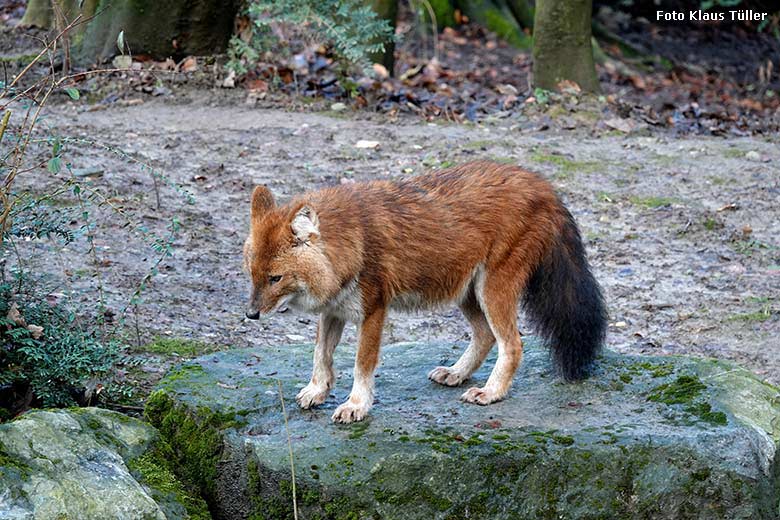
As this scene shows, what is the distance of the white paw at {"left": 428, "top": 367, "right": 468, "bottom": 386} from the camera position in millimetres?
5805

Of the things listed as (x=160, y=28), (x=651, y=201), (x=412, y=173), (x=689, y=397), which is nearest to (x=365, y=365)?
(x=689, y=397)

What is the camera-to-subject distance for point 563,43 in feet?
45.1

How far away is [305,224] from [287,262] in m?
0.21

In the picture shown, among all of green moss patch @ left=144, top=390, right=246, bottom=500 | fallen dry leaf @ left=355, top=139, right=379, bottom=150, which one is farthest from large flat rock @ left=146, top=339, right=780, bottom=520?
fallen dry leaf @ left=355, top=139, right=379, bottom=150

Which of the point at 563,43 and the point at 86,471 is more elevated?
the point at 563,43

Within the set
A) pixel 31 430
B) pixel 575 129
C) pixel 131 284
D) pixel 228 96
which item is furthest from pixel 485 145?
pixel 31 430

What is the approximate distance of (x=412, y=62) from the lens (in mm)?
16594

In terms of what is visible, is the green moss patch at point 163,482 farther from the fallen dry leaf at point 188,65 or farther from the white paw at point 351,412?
the fallen dry leaf at point 188,65

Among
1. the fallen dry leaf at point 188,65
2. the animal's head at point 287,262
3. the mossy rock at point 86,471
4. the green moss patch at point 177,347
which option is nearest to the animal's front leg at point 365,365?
the animal's head at point 287,262

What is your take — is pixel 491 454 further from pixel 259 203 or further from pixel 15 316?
pixel 15 316

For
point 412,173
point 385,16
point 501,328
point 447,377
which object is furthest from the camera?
point 385,16

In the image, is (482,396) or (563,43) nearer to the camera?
(482,396)

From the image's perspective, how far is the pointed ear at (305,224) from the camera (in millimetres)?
4863

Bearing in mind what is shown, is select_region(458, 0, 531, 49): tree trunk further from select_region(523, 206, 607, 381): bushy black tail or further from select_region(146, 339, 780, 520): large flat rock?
select_region(146, 339, 780, 520): large flat rock
